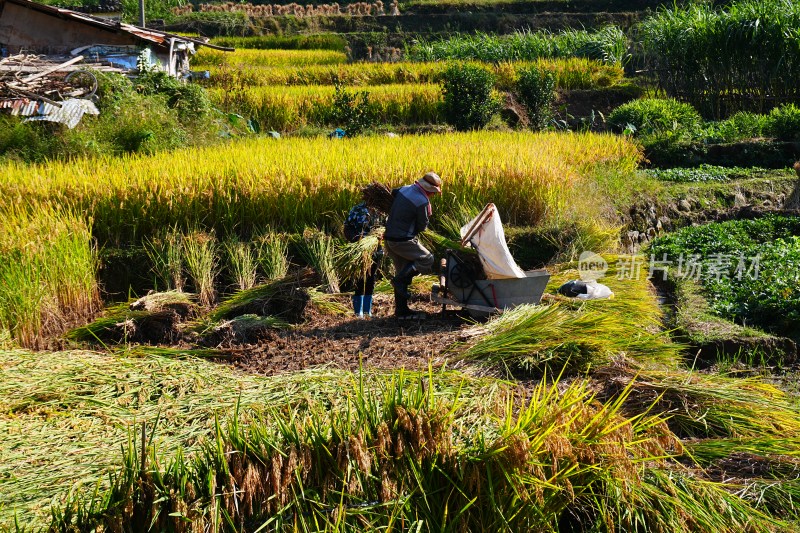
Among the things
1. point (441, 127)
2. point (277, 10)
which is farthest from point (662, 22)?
point (277, 10)

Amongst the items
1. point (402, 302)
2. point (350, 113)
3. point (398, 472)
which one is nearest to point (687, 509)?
point (398, 472)

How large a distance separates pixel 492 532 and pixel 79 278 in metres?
4.75

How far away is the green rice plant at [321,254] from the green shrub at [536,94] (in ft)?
33.0

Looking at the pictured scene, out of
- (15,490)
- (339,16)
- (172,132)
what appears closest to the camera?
(15,490)

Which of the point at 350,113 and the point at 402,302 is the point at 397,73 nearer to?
the point at 350,113

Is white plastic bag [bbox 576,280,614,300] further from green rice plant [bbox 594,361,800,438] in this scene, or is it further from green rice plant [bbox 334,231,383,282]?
green rice plant [bbox 594,361,800,438]

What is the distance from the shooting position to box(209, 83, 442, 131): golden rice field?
17.3 m

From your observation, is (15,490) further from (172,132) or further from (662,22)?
(662,22)

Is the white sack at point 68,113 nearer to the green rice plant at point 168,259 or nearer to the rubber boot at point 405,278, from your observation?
the green rice plant at point 168,259

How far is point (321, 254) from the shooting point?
799 cm

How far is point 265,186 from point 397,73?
1346 centimetres

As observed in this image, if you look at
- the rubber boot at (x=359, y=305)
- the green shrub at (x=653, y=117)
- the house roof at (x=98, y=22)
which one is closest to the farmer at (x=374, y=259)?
the rubber boot at (x=359, y=305)

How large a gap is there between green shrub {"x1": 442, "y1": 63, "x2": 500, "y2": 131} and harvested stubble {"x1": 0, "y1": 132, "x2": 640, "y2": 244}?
598cm

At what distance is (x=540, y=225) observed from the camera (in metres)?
9.13
